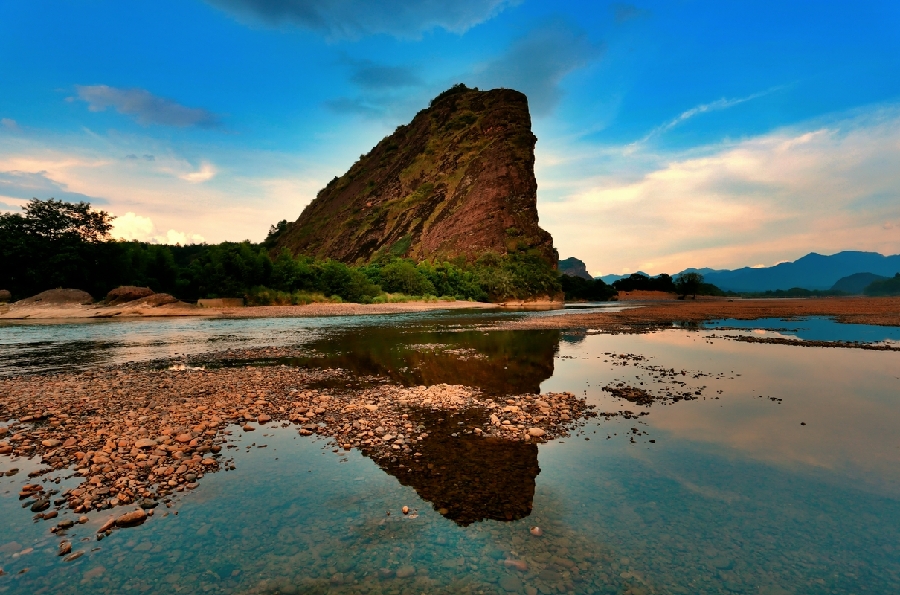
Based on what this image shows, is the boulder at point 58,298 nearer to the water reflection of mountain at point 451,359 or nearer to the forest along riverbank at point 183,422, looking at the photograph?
the water reflection of mountain at point 451,359

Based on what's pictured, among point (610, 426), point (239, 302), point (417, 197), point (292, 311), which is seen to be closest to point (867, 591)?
point (610, 426)

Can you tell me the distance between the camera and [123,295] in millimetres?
68625

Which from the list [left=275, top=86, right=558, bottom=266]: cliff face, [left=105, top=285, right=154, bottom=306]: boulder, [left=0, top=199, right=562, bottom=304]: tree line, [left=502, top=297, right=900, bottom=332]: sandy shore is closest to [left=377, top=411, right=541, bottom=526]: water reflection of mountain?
[left=502, top=297, right=900, bottom=332]: sandy shore

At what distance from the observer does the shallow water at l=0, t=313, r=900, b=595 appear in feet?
17.9

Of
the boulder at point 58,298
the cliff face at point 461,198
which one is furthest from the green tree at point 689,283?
the boulder at point 58,298

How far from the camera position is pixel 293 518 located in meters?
6.98

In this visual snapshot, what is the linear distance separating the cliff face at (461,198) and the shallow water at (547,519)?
132 meters

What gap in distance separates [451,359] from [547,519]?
16.7 meters

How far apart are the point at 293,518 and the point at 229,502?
1.46m

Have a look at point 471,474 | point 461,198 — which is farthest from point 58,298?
point 461,198

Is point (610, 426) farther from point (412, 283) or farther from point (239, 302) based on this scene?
point (412, 283)

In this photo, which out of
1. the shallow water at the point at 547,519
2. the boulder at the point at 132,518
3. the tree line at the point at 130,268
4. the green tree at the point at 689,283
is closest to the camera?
the shallow water at the point at 547,519

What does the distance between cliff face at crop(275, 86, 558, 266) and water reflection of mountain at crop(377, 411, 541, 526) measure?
432ft

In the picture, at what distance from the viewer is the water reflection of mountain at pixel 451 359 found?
709 inches
